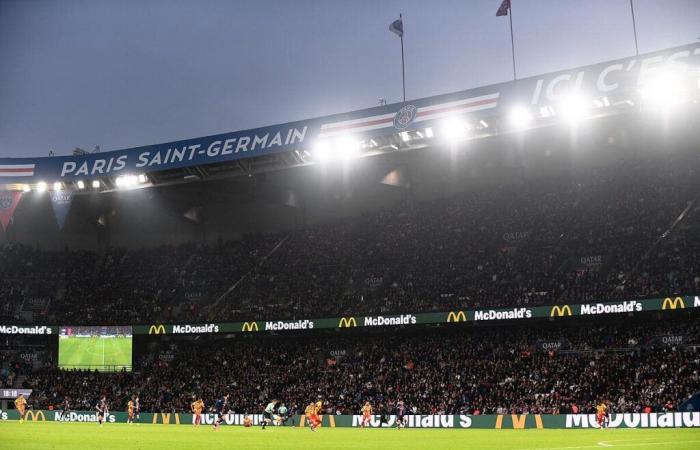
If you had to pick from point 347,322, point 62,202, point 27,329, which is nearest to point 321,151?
point 347,322

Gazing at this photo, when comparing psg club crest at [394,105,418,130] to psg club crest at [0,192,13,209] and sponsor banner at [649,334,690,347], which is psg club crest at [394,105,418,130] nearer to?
sponsor banner at [649,334,690,347]

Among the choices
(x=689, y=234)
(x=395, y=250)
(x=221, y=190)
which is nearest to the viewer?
(x=689, y=234)

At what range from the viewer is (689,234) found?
43781 mm

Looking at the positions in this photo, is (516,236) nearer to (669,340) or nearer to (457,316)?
(457,316)

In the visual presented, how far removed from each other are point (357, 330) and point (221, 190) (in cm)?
1512

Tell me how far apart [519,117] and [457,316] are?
12062 millimetres

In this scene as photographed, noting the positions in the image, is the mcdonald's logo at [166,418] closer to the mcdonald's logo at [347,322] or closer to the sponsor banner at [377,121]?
the mcdonald's logo at [347,322]

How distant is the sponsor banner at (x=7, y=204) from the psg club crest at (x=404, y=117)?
25.0 meters

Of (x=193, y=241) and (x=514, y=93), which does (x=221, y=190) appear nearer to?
(x=193, y=241)

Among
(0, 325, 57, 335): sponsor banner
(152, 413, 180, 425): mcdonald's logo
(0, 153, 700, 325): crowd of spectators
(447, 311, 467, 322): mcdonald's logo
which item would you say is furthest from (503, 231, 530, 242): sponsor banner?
(0, 325, 57, 335): sponsor banner

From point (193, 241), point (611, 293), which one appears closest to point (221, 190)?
point (193, 241)

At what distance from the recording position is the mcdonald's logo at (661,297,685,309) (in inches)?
1531

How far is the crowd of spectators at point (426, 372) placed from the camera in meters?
38.8

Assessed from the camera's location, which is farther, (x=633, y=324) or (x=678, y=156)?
(x=678, y=156)
